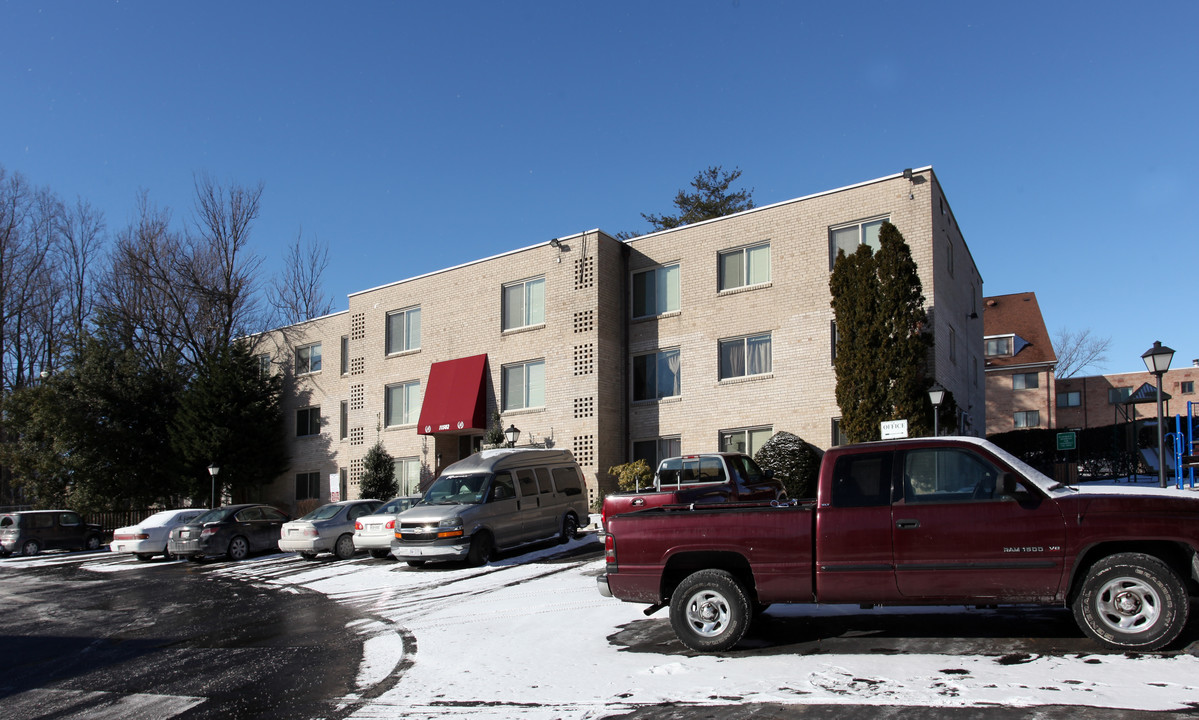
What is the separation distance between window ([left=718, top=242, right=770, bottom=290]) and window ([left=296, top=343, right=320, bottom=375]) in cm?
1859

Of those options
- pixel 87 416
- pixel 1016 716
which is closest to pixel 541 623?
pixel 1016 716

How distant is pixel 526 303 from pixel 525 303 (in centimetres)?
4

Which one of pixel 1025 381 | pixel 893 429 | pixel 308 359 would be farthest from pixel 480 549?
pixel 1025 381

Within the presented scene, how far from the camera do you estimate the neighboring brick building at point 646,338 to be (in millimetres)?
22047

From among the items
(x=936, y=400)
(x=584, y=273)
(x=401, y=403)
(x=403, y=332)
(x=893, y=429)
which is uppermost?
(x=584, y=273)

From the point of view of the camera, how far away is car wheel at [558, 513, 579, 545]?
1833 centimetres

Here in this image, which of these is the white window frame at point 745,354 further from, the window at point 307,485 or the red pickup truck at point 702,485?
the window at point 307,485

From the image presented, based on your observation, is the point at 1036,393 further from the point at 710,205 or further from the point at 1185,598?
the point at 1185,598

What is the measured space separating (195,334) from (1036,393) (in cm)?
4664

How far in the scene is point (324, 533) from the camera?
1923 centimetres

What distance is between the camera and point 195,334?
43.9 m

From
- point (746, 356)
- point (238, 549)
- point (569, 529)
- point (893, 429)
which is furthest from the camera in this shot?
point (746, 356)

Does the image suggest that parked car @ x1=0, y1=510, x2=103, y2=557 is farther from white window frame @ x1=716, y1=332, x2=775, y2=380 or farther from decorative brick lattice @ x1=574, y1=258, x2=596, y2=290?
white window frame @ x1=716, y1=332, x2=775, y2=380

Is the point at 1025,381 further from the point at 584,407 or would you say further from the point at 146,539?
the point at 146,539
